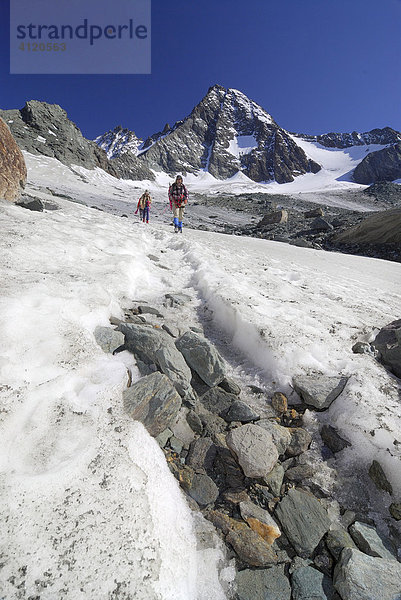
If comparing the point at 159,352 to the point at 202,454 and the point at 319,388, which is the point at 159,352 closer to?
the point at 202,454

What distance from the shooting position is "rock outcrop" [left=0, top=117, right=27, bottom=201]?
25.1 ft

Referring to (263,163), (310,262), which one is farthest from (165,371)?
(263,163)

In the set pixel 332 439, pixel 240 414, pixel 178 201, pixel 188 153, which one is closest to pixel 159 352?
pixel 240 414

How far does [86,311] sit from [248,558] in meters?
2.70

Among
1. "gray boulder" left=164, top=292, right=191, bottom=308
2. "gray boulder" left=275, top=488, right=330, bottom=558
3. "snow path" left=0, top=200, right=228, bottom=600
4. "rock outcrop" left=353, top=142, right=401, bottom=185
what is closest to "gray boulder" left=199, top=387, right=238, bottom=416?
"snow path" left=0, top=200, right=228, bottom=600

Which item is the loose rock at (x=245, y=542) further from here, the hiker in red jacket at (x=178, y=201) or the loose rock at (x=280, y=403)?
the hiker in red jacket at (x=178, y=201)

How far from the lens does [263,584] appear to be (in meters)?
1.55

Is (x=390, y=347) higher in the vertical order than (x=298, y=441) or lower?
higher

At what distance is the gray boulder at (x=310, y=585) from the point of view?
1.51 m

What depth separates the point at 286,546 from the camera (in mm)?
1725

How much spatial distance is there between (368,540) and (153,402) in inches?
66.1

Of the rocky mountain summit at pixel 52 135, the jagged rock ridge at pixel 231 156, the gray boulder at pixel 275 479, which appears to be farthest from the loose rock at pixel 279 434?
the jagged rock ridge at pixel 231 156

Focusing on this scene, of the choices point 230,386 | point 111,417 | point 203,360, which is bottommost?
point 230,386

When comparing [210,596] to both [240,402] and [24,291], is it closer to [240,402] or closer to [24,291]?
[240,402]
